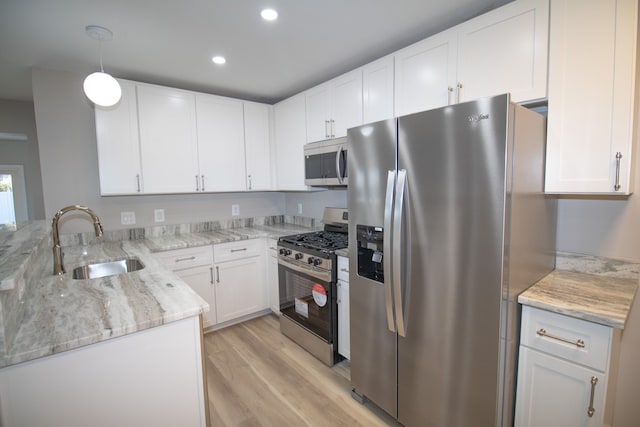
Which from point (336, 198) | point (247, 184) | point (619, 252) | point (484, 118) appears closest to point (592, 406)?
point (619, 252)

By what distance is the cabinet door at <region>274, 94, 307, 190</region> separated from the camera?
10.2 ft

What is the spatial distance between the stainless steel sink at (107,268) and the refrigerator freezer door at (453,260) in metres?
1.87

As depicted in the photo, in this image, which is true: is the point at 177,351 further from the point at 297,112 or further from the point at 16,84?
the point at 16,84

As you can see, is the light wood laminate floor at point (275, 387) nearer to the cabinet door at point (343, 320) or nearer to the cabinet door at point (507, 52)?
the cabinet door at point (343, 320)

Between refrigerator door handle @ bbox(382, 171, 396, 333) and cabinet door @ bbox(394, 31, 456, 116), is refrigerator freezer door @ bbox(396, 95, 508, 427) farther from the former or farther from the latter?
cabinet door @ bbox(394, 31, 456, 116)

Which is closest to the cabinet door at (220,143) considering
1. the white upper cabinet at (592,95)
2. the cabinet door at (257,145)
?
the cabinet door at (257,145)

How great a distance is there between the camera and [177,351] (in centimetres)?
133

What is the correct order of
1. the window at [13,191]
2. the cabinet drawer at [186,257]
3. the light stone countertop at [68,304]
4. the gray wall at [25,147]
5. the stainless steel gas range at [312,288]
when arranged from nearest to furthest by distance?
the light stone countertop at [68,304] → the stainless steel gas range at [312,288] → the cabinet drawer at [186,257] → the gray wall at [25,147] → the window at [13,191]

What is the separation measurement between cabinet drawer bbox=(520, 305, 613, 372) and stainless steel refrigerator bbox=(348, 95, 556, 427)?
0.20ft

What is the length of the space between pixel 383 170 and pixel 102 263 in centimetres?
212

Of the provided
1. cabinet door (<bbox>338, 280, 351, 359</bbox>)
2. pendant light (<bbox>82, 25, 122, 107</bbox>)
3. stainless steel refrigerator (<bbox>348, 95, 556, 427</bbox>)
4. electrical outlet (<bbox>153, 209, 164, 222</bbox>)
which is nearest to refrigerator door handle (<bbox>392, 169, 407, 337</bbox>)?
stainless steel refrigerator (<bbox>348, 95, 556, 427</bbox>)

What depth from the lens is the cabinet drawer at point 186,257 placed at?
273 centimetres

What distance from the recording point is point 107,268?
2254 millimetres

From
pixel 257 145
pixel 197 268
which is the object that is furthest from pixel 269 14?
pixel 197 268
